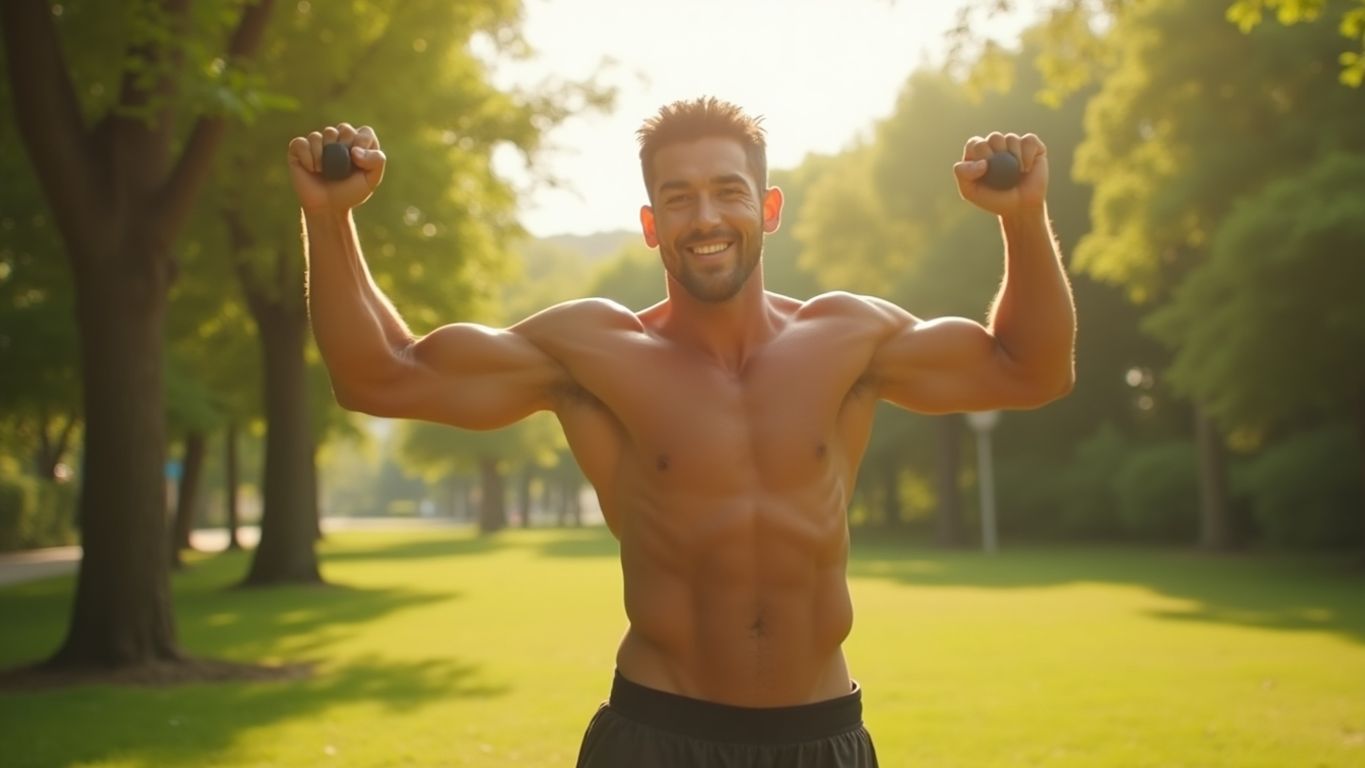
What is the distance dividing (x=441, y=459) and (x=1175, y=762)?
5242cm

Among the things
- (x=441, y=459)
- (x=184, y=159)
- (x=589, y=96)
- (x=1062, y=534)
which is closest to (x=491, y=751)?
(x=184, y=159)


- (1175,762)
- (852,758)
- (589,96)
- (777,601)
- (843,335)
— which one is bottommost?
(1175,762)

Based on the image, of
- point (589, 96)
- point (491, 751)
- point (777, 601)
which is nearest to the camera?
point (777, 601)

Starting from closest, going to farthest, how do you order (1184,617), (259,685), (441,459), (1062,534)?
(259,685) < (1184,617) < (1062,534) < (441,459)

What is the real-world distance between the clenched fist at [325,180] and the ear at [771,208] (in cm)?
106

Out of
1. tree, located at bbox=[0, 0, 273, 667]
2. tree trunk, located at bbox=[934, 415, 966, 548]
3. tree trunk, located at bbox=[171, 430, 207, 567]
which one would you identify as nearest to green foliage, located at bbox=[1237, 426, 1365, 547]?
tree trunk, located at bbox=[934, 415, 966, 548]

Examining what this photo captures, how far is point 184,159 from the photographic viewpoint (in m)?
13.1

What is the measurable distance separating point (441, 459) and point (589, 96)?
3653 centimetres

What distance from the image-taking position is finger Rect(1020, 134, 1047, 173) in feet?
11.6

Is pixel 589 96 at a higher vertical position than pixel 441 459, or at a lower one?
higher

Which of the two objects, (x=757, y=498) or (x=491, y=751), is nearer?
(x=757, y=498)

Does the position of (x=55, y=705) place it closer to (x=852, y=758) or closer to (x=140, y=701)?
(x=140, y=701)

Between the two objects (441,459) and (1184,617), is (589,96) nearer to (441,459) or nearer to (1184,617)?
(1184,617)

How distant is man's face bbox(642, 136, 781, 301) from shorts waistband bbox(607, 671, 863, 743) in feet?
3.41
